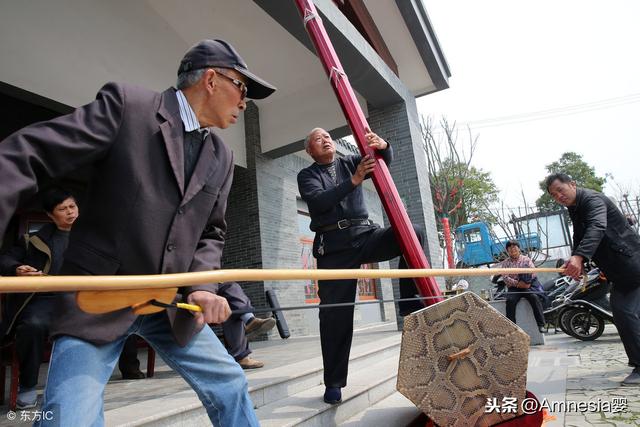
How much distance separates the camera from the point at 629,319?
329cm

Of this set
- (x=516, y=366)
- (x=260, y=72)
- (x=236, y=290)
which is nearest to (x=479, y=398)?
(x=516, y=366)

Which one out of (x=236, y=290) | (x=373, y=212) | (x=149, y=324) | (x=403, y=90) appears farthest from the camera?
(x=373, y=212)

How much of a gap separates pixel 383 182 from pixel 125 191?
172 cm

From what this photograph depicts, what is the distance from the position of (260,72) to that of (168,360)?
6757 millimetres

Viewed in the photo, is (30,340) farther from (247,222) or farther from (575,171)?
(575,171)

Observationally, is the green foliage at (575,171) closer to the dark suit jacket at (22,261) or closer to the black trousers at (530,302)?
the black trousers at (530,302)

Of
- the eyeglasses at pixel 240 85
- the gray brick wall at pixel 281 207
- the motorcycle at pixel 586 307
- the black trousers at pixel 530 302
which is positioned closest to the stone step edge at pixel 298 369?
the eyeglasses at pixel 240 85

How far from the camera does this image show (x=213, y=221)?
5.27 feet

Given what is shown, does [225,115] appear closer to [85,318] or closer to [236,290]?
[85,318]

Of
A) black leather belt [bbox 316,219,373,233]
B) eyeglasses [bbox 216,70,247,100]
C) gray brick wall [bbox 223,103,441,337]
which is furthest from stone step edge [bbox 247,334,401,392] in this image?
gray brick wall [bbox 223,103,441,337]

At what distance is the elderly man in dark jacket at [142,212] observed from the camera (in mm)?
1062

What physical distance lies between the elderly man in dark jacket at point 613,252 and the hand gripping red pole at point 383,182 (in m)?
1.51

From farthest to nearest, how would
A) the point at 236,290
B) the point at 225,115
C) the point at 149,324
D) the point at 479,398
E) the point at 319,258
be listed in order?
the point at 236,290 < the point at 319,258 < the point at 479,398 < the point at 225,115 < the point at 149,324

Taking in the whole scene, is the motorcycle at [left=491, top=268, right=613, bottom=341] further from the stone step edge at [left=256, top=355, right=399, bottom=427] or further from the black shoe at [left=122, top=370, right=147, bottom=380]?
the black shoe at [left=122, top=370, right=147, bottom=380]
